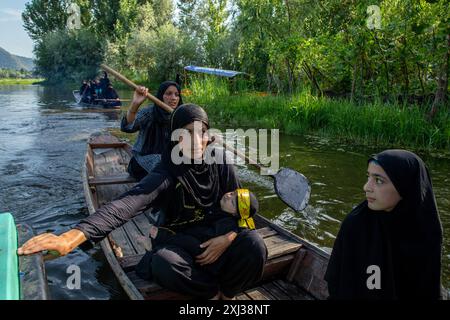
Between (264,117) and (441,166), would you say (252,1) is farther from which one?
(441,166)

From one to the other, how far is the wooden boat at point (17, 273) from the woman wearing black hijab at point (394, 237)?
A: 1.65 m

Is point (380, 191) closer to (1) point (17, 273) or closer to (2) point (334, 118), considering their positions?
(1) point (17, 273)

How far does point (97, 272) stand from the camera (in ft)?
12.9

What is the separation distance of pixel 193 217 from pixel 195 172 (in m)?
0.34

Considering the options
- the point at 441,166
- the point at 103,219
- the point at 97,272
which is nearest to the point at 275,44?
the point at 441,166

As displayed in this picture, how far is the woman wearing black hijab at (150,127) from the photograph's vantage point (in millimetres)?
5027

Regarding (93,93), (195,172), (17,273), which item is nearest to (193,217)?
(195,172)

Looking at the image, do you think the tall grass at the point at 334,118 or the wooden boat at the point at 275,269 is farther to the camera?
the tall grass at the point at 334,118

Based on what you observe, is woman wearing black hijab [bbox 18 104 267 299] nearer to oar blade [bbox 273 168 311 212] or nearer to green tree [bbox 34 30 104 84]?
oar blade [bbox 273 168 311 212]

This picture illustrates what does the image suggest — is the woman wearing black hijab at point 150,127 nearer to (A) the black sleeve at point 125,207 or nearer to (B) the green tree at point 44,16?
(A) the black sleeve at point 125,207

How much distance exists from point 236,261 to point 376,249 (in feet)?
3.08

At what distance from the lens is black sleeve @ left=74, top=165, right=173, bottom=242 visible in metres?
2.12

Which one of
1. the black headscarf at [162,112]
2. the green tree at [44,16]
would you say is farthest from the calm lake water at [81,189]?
the green tree at [44,16]

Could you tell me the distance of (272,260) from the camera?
313 cm
